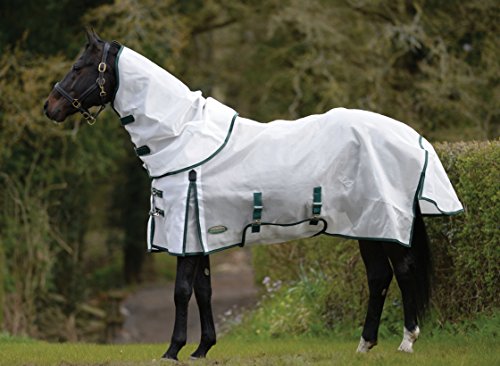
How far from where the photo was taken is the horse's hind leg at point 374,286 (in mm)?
A: 7023

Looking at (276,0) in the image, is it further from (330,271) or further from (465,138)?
(330,271)

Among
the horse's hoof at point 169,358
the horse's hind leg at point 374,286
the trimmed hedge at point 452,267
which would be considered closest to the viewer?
the horse's hoof at point 169,358

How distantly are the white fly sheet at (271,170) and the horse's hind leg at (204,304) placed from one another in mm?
382

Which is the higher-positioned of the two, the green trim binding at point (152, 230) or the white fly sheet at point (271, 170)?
the white fly sheet at point (271, 170)

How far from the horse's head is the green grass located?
74.2 inches

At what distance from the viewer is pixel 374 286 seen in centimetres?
708

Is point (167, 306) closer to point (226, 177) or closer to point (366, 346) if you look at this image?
point (366, 346)

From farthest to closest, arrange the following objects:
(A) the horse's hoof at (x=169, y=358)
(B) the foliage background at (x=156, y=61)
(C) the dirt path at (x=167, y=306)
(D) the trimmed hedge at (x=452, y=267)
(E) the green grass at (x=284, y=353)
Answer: (C) the dirt path at (x=167, y=306)
(B) the foliage background at (x=156, y=61)
(D) the trimmed hedge at (x=452, y=267)
(A) the horse's hoof at (x=169, y=358)
(E) the green grass at (x=284, y=353)

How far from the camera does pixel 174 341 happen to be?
6.70 m

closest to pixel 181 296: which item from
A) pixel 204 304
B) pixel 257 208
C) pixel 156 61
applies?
pixel 204 304

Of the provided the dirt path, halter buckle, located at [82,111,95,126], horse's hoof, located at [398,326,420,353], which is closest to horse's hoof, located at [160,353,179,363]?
horse's hoof, located at [398,326,420,353]

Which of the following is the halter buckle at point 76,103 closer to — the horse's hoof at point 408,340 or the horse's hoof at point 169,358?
the horse's hoof at point 169,358

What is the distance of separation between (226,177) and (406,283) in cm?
156

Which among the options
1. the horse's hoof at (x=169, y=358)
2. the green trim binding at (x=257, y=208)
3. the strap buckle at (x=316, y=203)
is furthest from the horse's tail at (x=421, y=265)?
the horse's hoof at (x=169, y=358)
